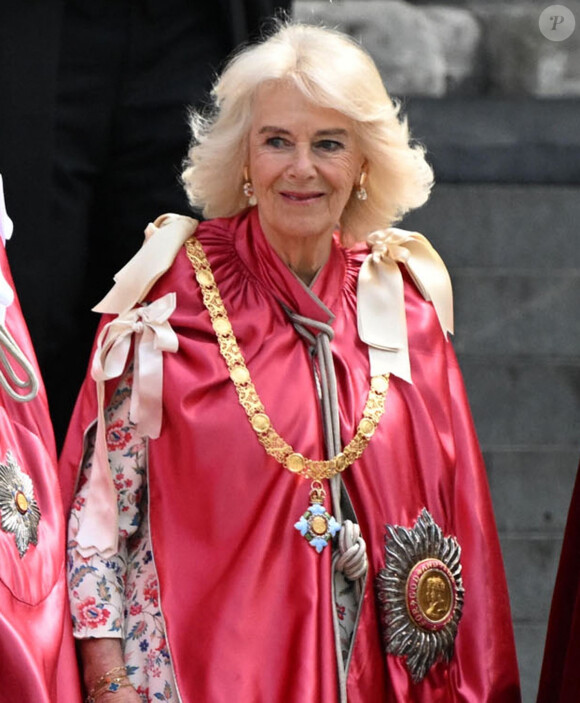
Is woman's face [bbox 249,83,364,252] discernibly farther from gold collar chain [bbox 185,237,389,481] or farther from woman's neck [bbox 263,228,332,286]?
gold collar chain [bbox 185,237,389,481]

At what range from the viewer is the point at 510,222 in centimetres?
525

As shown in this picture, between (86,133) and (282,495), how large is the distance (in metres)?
1.31

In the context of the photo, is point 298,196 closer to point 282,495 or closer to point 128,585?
point 282,495

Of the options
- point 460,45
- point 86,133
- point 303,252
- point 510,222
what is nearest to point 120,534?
point 303,252

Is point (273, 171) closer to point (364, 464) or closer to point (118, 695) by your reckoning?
point (364, 464)

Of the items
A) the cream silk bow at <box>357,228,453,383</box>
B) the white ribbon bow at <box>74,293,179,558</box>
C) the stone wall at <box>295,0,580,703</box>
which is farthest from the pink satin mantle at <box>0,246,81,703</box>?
the stone wall at <box>295,0,580,703</box>

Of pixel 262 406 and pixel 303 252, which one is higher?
pixel 303 252

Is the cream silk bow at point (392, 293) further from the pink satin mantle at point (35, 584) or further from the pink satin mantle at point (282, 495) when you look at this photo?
the pink satin mantle at point (35, 584)

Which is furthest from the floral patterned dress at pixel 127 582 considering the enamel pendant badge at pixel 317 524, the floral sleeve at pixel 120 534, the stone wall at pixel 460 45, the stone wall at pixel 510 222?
the stone wall at pixel 460 45

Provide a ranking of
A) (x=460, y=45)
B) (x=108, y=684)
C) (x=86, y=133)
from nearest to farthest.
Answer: (x=108, y=684)
(x=86, y=133)
(x=460, y=45)

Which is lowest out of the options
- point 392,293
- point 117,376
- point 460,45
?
point 117,376

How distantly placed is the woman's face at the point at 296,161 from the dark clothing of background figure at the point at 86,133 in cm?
82

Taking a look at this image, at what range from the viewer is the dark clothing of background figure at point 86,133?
4219 millimetres

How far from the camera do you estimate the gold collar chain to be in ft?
11.1
